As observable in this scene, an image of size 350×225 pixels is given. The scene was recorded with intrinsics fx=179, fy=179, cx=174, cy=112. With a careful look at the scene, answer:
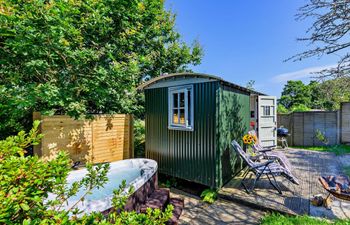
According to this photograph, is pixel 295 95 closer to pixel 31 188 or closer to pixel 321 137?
pixel 321 137

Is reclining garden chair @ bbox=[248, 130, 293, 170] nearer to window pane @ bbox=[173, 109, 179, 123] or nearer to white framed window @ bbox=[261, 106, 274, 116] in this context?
window pane @ bbox=[173, 109, 179, 123]

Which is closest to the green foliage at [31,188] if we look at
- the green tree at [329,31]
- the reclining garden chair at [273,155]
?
the green tree at [329,31]

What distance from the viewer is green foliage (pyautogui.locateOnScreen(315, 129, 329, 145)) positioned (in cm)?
802

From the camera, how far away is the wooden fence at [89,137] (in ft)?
16.2

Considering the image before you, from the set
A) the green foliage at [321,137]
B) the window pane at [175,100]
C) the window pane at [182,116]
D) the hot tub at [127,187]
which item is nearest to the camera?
the hot tub at [127,187]

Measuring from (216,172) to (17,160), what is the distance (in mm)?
3823

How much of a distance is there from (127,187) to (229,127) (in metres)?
2.93

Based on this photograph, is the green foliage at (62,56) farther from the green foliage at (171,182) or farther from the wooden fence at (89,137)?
the green foliage at (171,182)

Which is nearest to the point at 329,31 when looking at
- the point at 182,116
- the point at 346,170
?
the point at 182,116

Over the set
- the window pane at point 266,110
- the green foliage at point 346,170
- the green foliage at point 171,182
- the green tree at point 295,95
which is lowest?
the green foliage at point 171,182

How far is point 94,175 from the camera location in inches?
54.2

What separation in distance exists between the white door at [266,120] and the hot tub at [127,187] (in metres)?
4.70

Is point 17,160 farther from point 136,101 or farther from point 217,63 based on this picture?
point 217,63

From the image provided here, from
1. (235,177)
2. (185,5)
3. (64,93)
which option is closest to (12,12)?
(64,93)
